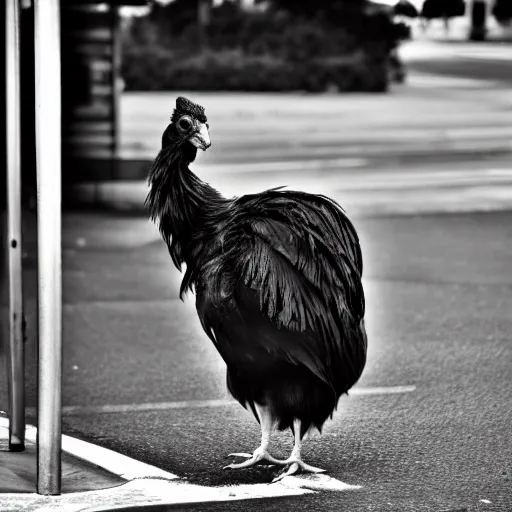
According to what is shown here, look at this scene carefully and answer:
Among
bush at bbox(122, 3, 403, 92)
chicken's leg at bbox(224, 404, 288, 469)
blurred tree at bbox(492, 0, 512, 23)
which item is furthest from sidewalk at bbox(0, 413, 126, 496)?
bush at bbox(122, 3, 403, 92)

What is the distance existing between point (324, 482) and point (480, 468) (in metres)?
0.72

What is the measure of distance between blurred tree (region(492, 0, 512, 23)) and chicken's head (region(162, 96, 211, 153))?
54.1ft

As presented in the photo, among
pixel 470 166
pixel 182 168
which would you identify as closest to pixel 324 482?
pixel 182 168

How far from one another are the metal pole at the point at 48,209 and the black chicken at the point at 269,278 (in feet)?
1.78

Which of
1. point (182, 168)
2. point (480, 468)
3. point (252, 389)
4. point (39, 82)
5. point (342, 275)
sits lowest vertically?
point (480, 468)

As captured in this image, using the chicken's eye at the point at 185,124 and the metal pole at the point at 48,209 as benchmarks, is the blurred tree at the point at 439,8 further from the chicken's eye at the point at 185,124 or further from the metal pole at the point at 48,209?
the metal pole at the point at 48,209

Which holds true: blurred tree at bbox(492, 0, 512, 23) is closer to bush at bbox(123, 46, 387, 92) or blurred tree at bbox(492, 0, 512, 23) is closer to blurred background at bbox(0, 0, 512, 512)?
blurred background at bbox(0, 0, 512, 512)

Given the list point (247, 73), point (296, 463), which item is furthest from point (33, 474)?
point (247, 73)

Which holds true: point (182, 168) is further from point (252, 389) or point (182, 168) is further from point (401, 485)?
point (401, 485)

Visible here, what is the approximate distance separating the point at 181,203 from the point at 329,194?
9127 mm

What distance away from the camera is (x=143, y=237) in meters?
11.2

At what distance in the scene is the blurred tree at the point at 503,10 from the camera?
20.5m

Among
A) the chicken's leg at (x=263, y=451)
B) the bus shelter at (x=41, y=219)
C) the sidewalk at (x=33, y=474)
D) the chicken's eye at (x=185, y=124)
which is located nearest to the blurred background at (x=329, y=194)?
the chicken's leg at (x=263, y=451)

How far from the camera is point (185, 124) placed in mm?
4750
